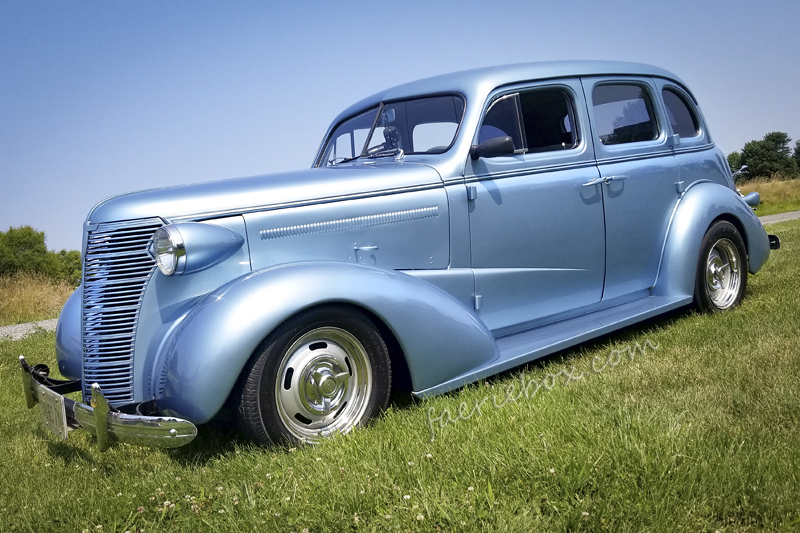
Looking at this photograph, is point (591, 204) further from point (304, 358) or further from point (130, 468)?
point (130, 468)

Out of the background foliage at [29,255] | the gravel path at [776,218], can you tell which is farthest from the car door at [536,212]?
the background foliage at [29,255]

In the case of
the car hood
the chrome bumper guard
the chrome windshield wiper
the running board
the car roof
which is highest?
the car roof

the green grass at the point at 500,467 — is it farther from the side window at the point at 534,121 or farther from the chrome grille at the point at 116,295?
→ the side window at the point at 534,121

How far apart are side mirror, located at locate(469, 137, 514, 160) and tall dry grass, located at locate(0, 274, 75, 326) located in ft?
32.7

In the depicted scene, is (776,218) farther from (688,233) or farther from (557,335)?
(557,335)

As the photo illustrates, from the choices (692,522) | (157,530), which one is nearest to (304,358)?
(157,530)

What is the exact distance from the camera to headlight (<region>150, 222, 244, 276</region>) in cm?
304

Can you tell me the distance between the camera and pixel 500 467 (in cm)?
270

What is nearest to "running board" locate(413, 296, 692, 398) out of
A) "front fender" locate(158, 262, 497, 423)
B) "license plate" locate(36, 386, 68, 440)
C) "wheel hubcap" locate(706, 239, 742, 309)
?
"front fender" locate(158, 262, 497, 423)

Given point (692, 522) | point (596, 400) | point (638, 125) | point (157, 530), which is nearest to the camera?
point (692, 522)

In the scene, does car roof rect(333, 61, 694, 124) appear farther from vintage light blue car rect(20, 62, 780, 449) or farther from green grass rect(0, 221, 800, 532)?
green grass rect(0, 221, 800, 532)

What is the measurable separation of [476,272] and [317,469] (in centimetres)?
158

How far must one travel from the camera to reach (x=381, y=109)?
4.50 metres

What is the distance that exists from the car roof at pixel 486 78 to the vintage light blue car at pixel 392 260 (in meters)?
0.02
